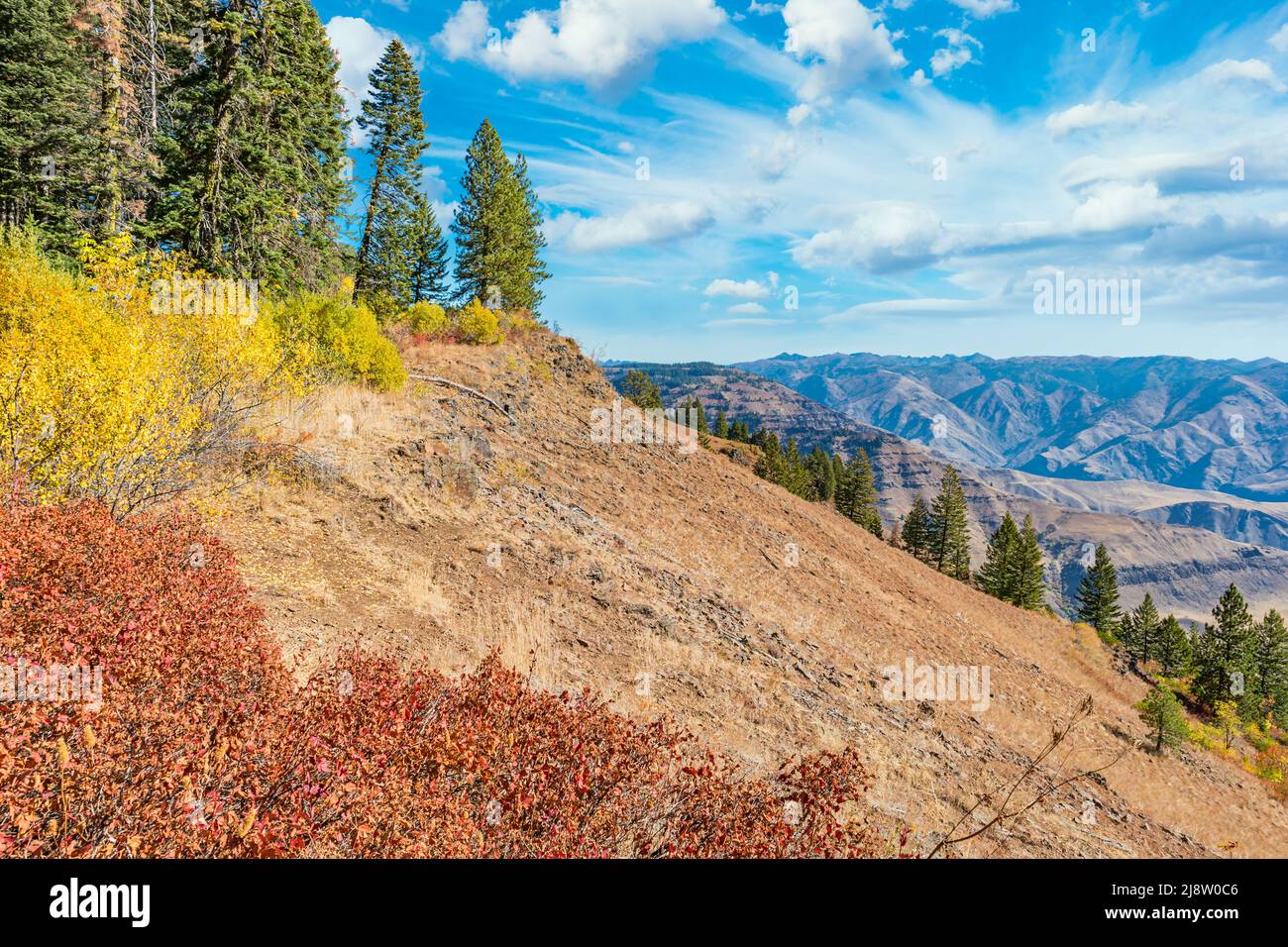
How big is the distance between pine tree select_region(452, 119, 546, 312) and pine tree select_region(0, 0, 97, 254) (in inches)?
668

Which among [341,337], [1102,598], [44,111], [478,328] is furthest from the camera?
[1102,598]

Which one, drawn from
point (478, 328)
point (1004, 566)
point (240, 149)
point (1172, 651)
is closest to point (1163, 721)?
point (1004, 566)

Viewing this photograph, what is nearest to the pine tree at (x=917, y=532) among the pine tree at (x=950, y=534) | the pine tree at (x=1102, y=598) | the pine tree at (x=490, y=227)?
the pine tree at (x=950, y=534)

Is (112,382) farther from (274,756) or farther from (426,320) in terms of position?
(426,320)

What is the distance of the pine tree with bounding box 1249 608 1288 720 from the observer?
165ft

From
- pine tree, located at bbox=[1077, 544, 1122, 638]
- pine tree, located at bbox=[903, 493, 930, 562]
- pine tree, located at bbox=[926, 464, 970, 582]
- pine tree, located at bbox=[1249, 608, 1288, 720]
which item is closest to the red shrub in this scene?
pine tree, located at bbox=[926, 464, 970, 582]

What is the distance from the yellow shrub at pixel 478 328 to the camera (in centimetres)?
2998

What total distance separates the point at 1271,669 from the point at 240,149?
3180 inches

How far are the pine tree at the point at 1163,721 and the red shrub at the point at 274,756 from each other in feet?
102

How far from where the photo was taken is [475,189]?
3609 centimetres

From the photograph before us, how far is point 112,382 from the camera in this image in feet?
26.0

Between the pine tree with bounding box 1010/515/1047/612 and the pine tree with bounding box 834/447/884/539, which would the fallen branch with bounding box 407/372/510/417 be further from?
the pine tree with bounding box 834/447/884/539

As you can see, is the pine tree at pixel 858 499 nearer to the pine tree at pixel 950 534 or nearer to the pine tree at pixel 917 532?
the pine tree at pixel 917 532
